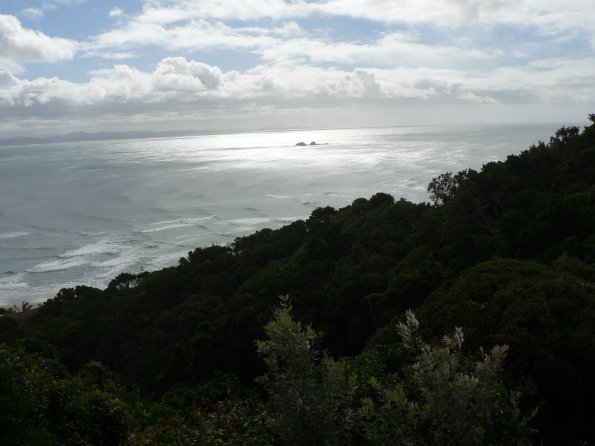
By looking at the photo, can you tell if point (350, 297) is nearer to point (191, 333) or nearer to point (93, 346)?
point (191, 333)

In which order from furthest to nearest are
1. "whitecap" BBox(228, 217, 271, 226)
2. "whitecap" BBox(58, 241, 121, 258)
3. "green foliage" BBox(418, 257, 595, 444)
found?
1. "whitecap" BBox(228, 217, 271, 226)
2. "whitecap" BBox(58, 241, 121, 258)
3. "green foliage" BBox(418, 257, 595, 444)

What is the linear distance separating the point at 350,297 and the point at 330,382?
19296 mm

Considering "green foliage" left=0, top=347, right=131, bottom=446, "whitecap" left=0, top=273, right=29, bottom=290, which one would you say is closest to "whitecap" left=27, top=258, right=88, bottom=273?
"whitecap" left=0, top=273, right=29, bottom=290

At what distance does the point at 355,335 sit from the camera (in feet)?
71.8

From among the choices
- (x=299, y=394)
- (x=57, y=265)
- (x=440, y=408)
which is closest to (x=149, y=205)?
(x=57, y=265)

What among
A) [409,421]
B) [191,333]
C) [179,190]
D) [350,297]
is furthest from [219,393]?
[179,190]

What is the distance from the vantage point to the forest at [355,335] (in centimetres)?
514

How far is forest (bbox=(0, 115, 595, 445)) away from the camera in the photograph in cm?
514

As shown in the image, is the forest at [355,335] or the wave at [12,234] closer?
the forest at [355,335]

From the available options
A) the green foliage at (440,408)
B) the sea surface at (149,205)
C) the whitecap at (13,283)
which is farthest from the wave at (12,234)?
the green foliage at (440,408)

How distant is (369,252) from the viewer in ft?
99.9

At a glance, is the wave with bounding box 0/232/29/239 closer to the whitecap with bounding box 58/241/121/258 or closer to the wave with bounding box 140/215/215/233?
the whitecap with bounding box 58/241/121/258

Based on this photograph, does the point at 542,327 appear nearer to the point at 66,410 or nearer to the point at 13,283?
the point at 66,410

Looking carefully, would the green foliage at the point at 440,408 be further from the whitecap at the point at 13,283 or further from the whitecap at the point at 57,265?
the whitecap at the point at 57,265
